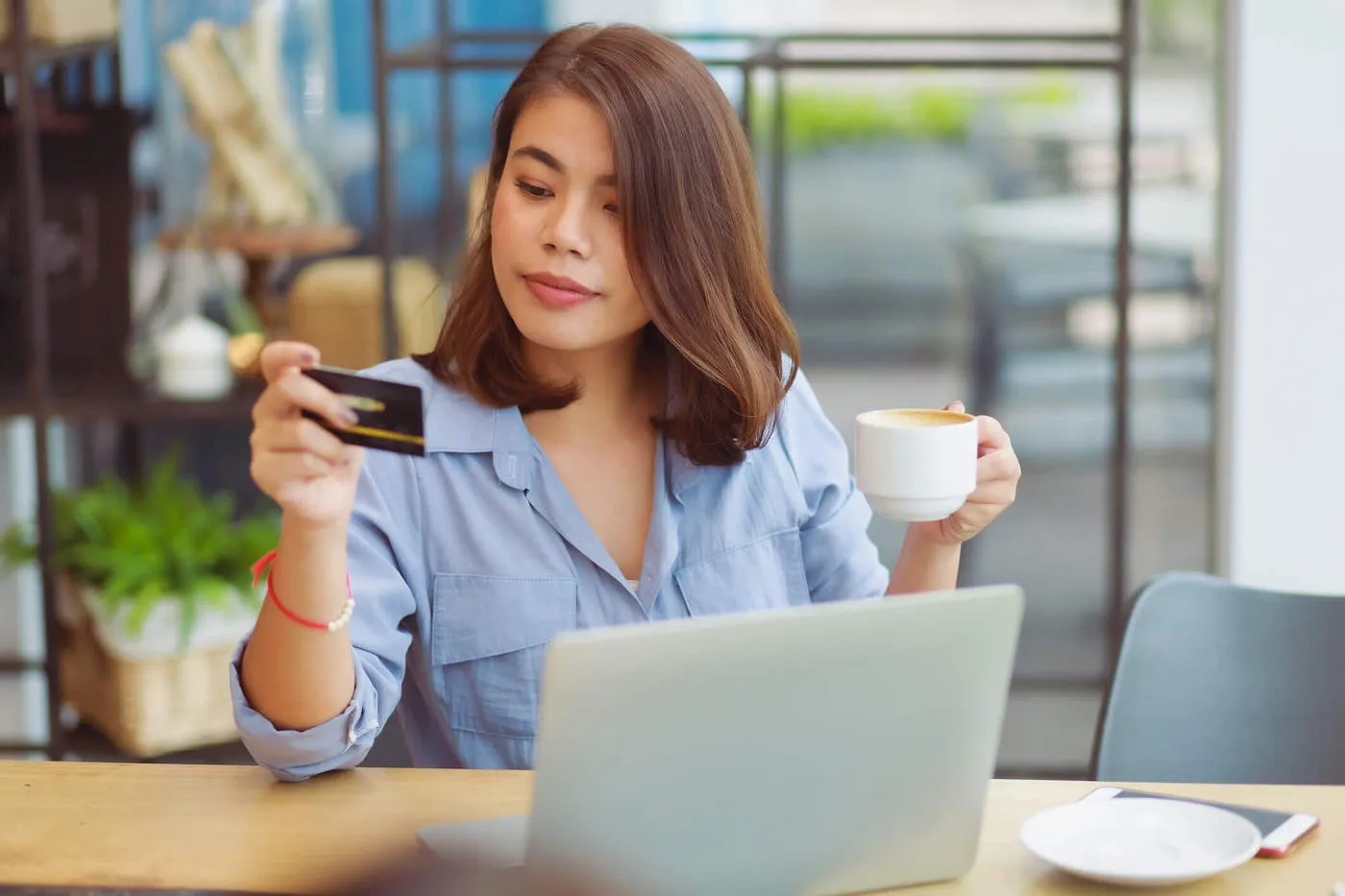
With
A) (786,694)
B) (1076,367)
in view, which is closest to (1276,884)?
(786,694)

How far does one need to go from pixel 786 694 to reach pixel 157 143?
101 inches

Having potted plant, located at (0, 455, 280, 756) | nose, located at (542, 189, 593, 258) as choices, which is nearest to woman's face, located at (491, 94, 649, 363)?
nose, located at (542, 189, 593, 258)

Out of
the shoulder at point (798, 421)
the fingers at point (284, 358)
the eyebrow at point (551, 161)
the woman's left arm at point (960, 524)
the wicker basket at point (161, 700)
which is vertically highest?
the eyebrow at point (551, 161)

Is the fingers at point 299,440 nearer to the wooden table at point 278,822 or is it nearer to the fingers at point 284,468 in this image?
the fingers at point 284,468

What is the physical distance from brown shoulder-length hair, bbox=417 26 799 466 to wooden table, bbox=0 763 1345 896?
0.44 meters

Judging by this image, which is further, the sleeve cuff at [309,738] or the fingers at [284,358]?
the sleeve cuff at [309,738]

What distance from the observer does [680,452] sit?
5.04 ft

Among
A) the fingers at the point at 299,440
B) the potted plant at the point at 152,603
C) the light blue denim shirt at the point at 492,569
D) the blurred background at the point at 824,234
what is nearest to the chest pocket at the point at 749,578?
the light blue denim shirt at the point at 492,569

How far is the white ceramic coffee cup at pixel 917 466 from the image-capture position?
1.19 metres

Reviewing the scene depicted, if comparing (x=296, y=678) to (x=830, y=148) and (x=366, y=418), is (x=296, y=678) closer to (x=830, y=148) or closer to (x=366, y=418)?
(x=366, y=418)

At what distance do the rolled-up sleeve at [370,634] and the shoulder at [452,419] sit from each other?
1.7 inches

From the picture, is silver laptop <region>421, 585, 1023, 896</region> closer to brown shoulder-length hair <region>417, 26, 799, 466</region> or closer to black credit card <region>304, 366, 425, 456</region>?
black credit card <region>304, 366, 425, 456</region>

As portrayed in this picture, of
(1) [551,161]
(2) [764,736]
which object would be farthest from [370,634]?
(2) [764,736]

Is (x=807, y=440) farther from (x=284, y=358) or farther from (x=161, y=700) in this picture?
(x=161, y=700)
